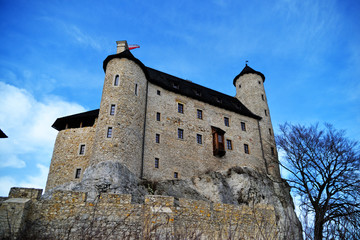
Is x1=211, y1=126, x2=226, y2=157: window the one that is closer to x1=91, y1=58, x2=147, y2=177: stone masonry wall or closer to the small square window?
the small square window

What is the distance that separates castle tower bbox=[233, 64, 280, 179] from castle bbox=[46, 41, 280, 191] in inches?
5.6

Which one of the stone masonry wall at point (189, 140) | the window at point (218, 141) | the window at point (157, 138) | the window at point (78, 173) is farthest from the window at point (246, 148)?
the window at point (78, 173)

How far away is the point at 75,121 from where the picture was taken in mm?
23797

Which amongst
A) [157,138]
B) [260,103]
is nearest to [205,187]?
[157,138]

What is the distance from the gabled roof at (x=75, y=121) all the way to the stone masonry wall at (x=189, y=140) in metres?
5.22

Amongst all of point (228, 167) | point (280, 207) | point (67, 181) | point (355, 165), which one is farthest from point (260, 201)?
point (67, 181)

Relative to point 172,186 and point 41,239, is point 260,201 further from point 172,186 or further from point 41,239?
point 41,239

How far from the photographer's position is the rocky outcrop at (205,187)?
1677cm

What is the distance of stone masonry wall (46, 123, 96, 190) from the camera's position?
67.8ft

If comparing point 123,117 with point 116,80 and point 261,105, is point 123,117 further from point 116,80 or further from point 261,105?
point 261,105

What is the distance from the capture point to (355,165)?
18188 millimetres

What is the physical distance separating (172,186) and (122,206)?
33.3ft

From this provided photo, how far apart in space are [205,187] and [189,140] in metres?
4.54

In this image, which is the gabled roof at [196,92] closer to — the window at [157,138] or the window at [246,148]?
the window at [246,148]
